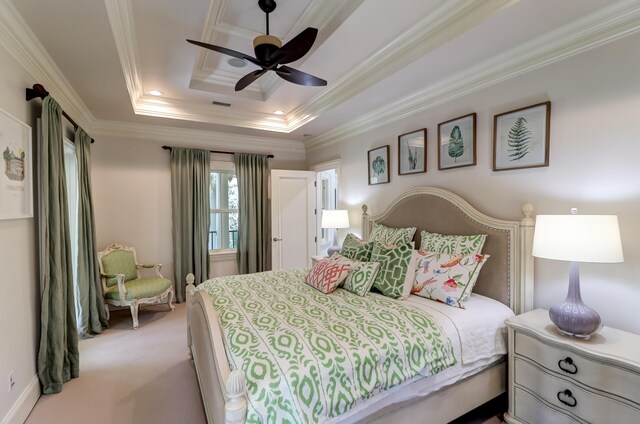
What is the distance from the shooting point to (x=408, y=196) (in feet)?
10.4

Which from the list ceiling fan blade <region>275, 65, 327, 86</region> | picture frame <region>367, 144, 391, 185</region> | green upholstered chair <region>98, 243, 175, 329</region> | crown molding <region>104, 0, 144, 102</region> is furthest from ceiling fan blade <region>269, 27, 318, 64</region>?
green upholstered chair <region>98, 243, 175, 329</region>

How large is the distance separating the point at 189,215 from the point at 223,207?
602mm

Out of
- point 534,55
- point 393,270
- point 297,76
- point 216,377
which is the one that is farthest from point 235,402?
point 534,55

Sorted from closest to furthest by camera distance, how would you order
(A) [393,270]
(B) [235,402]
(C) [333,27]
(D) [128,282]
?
(B) [235,402] → (C) [333,27] → (A) [393,270] → (D) [128,282]

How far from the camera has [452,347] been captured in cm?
181

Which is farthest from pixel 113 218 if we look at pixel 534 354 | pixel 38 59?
pixel 534 354

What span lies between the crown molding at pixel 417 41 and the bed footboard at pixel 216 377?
94.1 inches

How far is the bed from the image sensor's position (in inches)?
58.3

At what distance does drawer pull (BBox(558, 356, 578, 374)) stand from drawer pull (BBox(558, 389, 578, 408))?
4.4 inches

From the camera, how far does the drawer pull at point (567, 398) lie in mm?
1614

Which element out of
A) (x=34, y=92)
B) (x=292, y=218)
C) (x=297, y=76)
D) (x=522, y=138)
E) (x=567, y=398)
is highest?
(x=297, y=76)

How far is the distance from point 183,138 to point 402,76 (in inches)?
131

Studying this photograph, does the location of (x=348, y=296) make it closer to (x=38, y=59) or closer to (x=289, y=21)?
(x=289, y=21)

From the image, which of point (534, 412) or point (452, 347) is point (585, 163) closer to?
point (452, 347)
